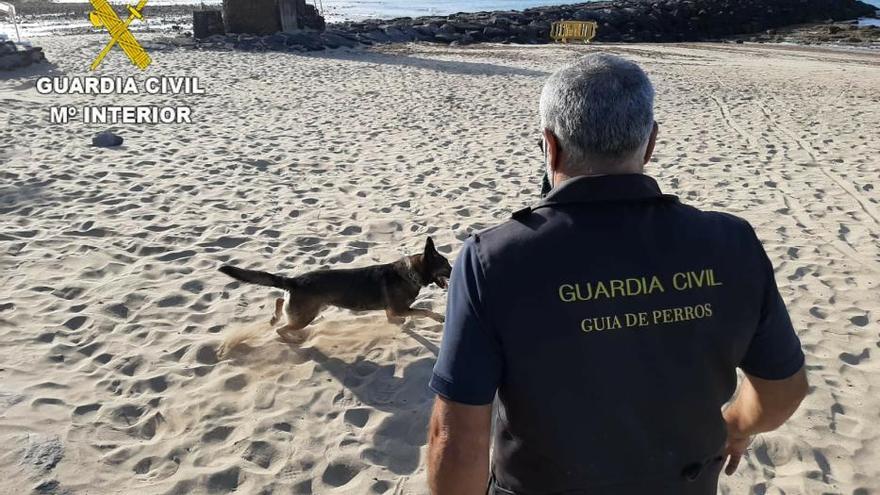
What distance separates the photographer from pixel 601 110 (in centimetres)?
158

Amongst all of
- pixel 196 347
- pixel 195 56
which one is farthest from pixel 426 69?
pixel 196 347

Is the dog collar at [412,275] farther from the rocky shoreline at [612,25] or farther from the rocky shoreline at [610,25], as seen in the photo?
the rocky shoreline at [610,25]

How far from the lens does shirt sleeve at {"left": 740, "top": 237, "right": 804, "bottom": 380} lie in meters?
1.67

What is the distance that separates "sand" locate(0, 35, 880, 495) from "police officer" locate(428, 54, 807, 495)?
1.85 metres

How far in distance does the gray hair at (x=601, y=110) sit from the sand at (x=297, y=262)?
233 cm

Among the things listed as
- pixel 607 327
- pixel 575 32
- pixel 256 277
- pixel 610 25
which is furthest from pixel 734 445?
pixel 610 25

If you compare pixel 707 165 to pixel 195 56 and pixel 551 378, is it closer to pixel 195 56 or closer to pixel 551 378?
pixel 551 378

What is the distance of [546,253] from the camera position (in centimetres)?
152

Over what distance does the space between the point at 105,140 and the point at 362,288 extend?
689cm

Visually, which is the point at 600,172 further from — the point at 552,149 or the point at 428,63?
the point at 428,63

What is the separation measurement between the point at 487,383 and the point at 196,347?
343 cm

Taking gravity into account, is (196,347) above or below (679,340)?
below

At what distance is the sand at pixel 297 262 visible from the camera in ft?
11.4

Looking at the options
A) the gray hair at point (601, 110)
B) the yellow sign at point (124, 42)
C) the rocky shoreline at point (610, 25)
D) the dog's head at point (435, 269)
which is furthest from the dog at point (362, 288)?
the rocky shoreline at point (610, 25)
